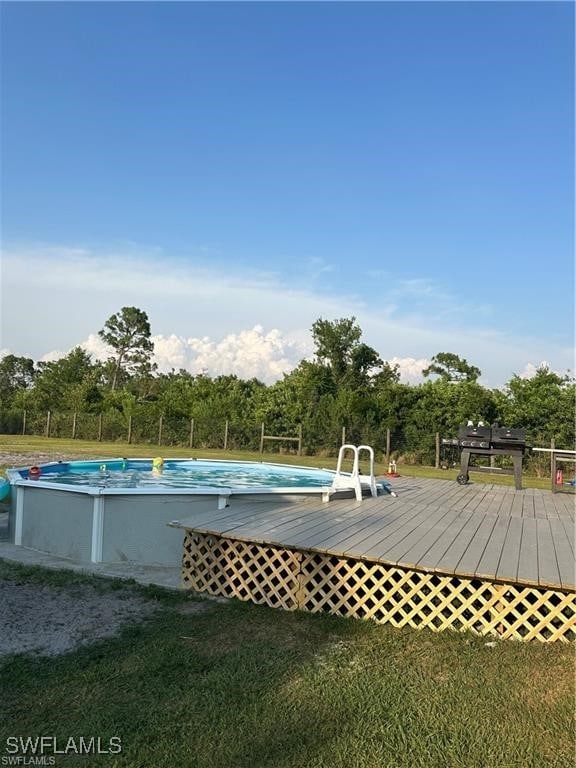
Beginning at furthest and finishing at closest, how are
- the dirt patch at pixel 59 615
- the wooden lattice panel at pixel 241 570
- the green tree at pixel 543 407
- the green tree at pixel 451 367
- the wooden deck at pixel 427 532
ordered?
the green tree at pixel 451 367
the green tree at pixel 543 407
the wooden lattice panel at pixel 241 570
the wooden deck at pixel 427 532
the dirt patch at pixel 59 615

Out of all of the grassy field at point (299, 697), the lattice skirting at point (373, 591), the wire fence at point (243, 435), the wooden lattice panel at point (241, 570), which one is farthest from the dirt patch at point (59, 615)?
the wire fence at point (243, 435)

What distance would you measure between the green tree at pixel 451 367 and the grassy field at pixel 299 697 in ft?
102

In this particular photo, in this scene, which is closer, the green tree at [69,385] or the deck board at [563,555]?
the deck board at [563,555]

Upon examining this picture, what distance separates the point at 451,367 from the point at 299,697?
34.6 metres

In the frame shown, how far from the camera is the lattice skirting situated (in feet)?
11.5

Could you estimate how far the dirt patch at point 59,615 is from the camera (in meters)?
3.26

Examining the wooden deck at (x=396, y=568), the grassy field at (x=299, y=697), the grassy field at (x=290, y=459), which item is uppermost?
the wooden deck at (x=396, y=568)

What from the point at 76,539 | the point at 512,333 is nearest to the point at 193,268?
the point at 512,333

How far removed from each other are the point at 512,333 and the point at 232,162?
36.3 ft

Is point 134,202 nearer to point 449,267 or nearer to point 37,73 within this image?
point 37,73

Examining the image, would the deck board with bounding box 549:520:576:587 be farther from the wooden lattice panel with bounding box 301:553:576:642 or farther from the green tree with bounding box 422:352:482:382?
the green tree with bounding box 422:352:482:382

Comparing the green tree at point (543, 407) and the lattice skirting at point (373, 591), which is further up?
the green tree at point (543, 407)

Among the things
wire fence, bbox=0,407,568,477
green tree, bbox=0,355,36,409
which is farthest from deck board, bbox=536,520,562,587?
green tree, bbox=0,355,36,409

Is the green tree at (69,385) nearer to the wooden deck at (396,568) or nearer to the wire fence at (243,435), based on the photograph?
the wire fence at (243,435)
